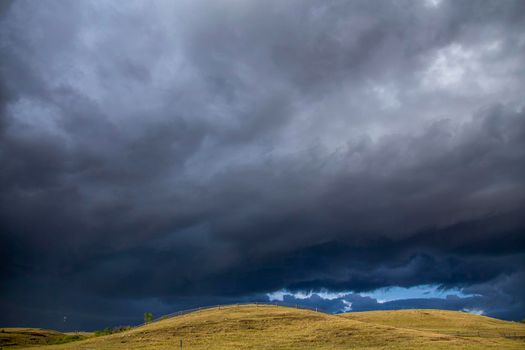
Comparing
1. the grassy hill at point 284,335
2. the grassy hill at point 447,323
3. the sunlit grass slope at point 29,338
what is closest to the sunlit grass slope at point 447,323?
the grassy hill at point 447,323

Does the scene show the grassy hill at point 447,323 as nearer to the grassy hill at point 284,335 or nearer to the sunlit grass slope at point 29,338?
the grassy hill at point 284,335

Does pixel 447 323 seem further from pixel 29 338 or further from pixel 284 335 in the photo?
pixel 29 338

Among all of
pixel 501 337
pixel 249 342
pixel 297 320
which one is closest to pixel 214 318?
pixel 297 320

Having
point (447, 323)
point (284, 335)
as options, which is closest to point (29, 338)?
point (284, 335)

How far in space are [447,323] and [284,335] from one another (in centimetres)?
5441

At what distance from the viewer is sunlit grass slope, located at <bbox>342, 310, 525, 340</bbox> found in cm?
11521

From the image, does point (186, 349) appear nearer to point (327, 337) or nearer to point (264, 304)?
point (327, 337)

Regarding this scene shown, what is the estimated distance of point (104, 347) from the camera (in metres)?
96.0

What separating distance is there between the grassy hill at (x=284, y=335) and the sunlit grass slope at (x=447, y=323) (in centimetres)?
104

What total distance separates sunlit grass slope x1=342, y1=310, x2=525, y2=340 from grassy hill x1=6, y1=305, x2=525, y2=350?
1.04 meters

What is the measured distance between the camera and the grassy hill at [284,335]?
299ft

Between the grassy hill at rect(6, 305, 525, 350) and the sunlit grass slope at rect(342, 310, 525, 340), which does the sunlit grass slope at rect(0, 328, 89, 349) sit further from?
the sunlit grass slope at rect(342, 310, 525, 340)

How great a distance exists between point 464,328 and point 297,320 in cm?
4238

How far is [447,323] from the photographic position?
429 ft
